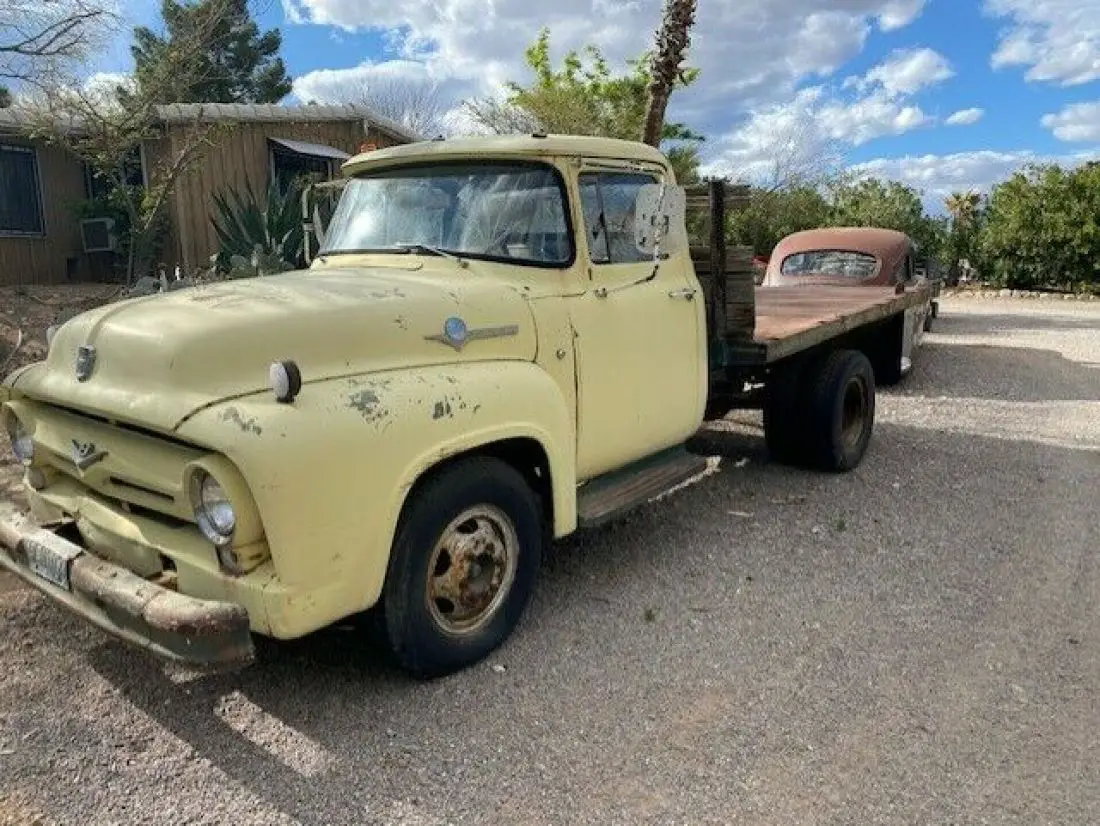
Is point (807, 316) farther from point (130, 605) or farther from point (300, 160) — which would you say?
→ point (300, 160)

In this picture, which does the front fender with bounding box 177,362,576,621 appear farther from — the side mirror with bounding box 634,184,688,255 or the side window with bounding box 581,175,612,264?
the side mirror with bounding box 634,184,688,255

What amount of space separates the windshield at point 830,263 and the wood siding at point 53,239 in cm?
1135

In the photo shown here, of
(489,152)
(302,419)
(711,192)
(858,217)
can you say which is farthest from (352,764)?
(858,217)

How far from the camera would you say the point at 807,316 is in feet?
22.2

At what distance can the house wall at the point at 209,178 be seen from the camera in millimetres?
14969

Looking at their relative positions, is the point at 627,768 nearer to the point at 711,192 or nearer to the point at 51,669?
the point at 51,669

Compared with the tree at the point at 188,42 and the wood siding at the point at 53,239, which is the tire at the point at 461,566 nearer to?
the tree at the point at 188,42

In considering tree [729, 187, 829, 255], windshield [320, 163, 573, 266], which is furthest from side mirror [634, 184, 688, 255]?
tree [729, 187, 829, 255]

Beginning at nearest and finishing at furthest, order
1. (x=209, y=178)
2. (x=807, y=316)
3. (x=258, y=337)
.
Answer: (x=258, y=337) < (x=807, y=316) < (x=209, y=178)

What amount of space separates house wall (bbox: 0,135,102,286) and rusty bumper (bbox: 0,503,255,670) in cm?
1302

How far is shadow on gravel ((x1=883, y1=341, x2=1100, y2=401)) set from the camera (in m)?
9.76

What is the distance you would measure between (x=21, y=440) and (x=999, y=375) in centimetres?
1041

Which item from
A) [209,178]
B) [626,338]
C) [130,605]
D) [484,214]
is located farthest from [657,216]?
[209,178]

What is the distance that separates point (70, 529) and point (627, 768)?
230 cm
